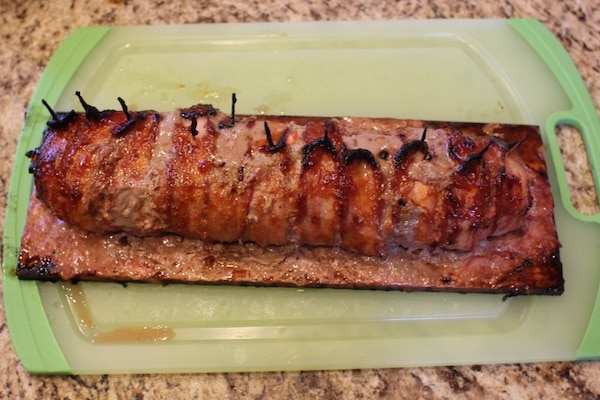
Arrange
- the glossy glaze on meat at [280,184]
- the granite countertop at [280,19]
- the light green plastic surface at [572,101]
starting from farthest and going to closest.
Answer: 1. the light green plastic surface at [572,101]
2. the granite countertop at [280,19]
3. the glossy glaze on meat at [280,184]

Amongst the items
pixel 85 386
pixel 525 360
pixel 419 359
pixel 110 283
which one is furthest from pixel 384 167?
pixel 85 386

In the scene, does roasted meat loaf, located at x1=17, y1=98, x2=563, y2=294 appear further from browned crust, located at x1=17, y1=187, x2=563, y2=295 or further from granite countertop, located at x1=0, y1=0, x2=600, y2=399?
granite countertop, located at x1=0, y1=0, x2=600, y2=399

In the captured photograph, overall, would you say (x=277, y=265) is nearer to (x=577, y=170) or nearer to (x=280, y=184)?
(x=280, y=184)

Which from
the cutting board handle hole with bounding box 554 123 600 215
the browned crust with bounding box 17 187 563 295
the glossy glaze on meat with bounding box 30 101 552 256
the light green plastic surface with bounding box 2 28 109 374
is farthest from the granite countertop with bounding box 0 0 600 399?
the glossy glaze on meat with bounding box 30 101 552 256

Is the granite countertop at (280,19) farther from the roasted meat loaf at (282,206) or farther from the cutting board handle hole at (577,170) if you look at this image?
the roasted meat loaf at (282,206)

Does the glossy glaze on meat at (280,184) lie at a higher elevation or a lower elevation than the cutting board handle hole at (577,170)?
higher

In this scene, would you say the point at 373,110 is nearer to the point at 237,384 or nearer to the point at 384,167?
the point at 384,167

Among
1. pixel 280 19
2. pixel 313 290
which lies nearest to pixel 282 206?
pixel 313 290

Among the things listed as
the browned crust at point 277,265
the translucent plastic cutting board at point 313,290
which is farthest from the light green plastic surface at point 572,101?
the browned crust at point 277,265
